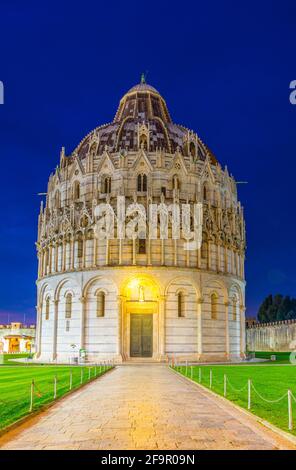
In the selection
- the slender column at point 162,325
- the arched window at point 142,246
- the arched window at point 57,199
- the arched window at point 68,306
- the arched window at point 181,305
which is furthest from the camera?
the arched window at point 57,199

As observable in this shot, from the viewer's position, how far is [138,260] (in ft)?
163

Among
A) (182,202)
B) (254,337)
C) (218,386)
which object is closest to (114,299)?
(182,202)

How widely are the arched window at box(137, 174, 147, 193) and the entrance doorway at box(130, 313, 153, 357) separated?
13093mm

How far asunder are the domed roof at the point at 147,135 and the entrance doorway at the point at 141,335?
59.8 feet

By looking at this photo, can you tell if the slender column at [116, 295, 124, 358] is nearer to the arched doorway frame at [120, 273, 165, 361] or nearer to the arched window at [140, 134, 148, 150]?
the arched doorway frame at [120, 273, 165, 361]

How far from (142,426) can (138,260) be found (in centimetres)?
3653

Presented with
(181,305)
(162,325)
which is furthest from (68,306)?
(181,305)

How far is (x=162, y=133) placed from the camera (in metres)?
58.0

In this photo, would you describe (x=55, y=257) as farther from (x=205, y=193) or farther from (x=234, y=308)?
(x=234, y=308)

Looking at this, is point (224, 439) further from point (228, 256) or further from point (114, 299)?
point (228, 256)

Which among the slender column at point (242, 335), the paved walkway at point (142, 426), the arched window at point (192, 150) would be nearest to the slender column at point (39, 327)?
the slender column at point (242, 335)

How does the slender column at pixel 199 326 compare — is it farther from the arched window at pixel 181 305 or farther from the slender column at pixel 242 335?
the slender column at pixel 242 335

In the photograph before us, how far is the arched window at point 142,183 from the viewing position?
5281 cm

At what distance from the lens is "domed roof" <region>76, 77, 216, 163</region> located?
55594 millimetres
